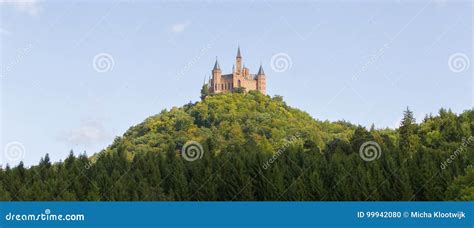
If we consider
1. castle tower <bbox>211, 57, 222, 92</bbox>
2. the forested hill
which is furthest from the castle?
the forested hill

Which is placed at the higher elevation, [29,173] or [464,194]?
[29,173]

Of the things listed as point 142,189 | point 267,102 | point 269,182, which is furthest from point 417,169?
point 267,102

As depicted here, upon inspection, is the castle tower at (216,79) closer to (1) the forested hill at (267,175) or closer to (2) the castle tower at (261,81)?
(2) the castle tower at (261,81)

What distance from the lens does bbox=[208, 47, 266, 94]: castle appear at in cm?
10575

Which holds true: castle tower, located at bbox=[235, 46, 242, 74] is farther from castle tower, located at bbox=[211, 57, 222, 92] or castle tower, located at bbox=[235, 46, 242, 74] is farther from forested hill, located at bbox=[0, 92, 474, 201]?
forested hill, located at bbox=[0, 92, 474, 201]

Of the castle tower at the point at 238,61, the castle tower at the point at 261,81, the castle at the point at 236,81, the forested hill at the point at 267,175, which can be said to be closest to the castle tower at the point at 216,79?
the castle at the point at 236,81

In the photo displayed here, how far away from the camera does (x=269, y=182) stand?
49.7 meters

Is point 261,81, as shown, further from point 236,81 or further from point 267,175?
point 267,175

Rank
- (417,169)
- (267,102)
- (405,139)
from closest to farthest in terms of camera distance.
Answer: (417,169) → (405,139) → (267,102)

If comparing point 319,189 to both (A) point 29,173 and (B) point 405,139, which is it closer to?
(A) point 29,173

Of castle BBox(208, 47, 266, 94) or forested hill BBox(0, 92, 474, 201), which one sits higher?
castle BBox(208, 47, 266, 94)

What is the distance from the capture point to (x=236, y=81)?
107062 millimetres
